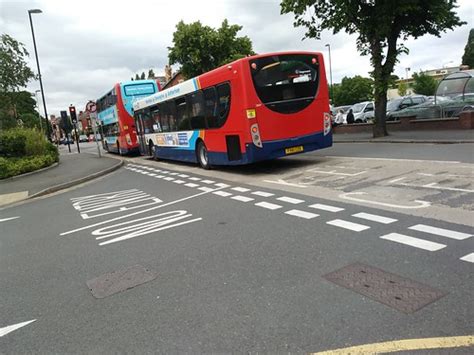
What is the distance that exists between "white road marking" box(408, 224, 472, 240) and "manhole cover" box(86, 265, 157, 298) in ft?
11.5

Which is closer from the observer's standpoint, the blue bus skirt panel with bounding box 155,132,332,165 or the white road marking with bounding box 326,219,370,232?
the white road marking with bounding box 326,219,370,232

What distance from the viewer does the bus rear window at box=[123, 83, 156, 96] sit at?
24.1 meters

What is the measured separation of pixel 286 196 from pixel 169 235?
2910 mm

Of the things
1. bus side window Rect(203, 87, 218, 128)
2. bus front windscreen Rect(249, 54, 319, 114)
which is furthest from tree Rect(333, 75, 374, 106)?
bus side window Rect(203, 87, 218, 128)

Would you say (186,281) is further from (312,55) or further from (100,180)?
(100,180)

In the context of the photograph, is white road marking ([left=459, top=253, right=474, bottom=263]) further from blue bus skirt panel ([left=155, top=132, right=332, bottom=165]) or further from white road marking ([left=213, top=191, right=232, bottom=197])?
blue bus skirt panel ([left=155, top=132, right=332, bottom=165])

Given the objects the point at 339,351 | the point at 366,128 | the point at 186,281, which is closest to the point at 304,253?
the point at 186,281

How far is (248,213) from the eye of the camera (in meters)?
7.27

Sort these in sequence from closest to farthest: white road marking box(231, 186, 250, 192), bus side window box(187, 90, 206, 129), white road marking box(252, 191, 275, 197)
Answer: white road marking box(252, 191, 275, 197) → white road marking box(231, 186, 250, 192) → bus side window box(187, 90, 206, 129)

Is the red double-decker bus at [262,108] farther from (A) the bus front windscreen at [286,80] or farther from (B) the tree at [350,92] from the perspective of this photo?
(B) the tree at [350,92]

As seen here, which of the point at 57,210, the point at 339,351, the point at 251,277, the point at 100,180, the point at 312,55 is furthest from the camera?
the point at 100,180

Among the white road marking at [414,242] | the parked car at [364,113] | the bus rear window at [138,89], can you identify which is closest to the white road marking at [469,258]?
the white road marking at [414,242]

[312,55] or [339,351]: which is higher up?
[312,55]

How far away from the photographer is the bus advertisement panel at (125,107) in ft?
79.2
